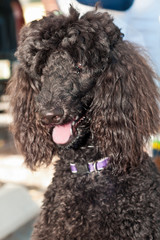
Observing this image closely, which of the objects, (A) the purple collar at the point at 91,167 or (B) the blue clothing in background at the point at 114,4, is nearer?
(A) the purple collar at the point at 91,167

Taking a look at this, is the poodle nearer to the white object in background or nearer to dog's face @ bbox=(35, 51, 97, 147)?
dog's face @ bbox=(35, 51, 97, 147)

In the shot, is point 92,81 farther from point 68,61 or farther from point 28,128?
point 28,128

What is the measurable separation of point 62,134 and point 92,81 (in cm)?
26

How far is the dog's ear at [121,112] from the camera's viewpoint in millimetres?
1362

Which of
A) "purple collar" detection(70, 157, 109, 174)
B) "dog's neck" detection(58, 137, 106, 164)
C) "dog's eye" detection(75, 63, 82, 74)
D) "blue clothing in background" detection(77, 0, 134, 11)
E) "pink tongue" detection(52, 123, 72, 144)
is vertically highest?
"blue clothing in background" detection(77, 0, 134, 11)

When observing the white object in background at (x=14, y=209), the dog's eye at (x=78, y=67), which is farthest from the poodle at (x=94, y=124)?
the white object in background at (x=14, y=209)

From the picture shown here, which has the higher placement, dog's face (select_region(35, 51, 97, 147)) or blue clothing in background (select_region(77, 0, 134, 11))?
blue clothing in background (select_region(77, 0, 134, 11))

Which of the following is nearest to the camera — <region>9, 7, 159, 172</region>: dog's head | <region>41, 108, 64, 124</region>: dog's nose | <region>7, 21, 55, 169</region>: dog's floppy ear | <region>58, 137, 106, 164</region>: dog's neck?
<region>41, 108, 64, 124</region>: dog's nose

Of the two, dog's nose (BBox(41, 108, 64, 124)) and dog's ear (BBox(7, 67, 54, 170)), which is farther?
dog's ear (BBox(7, 67, 54, 170))

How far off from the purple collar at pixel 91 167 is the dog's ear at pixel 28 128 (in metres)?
0.21

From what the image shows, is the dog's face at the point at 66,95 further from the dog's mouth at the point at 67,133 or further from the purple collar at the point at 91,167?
the purple collar at the point at 91,167

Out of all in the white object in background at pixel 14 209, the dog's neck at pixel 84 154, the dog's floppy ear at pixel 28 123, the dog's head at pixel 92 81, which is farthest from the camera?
the white object in background at pixel 14 209

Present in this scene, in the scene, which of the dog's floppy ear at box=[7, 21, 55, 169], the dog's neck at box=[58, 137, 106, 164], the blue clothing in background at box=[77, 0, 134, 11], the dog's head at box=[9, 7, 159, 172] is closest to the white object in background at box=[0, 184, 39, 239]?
the dog's floppy ear at box=[7, 21, 55, 169]

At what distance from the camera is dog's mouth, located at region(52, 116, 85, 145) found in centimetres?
132
